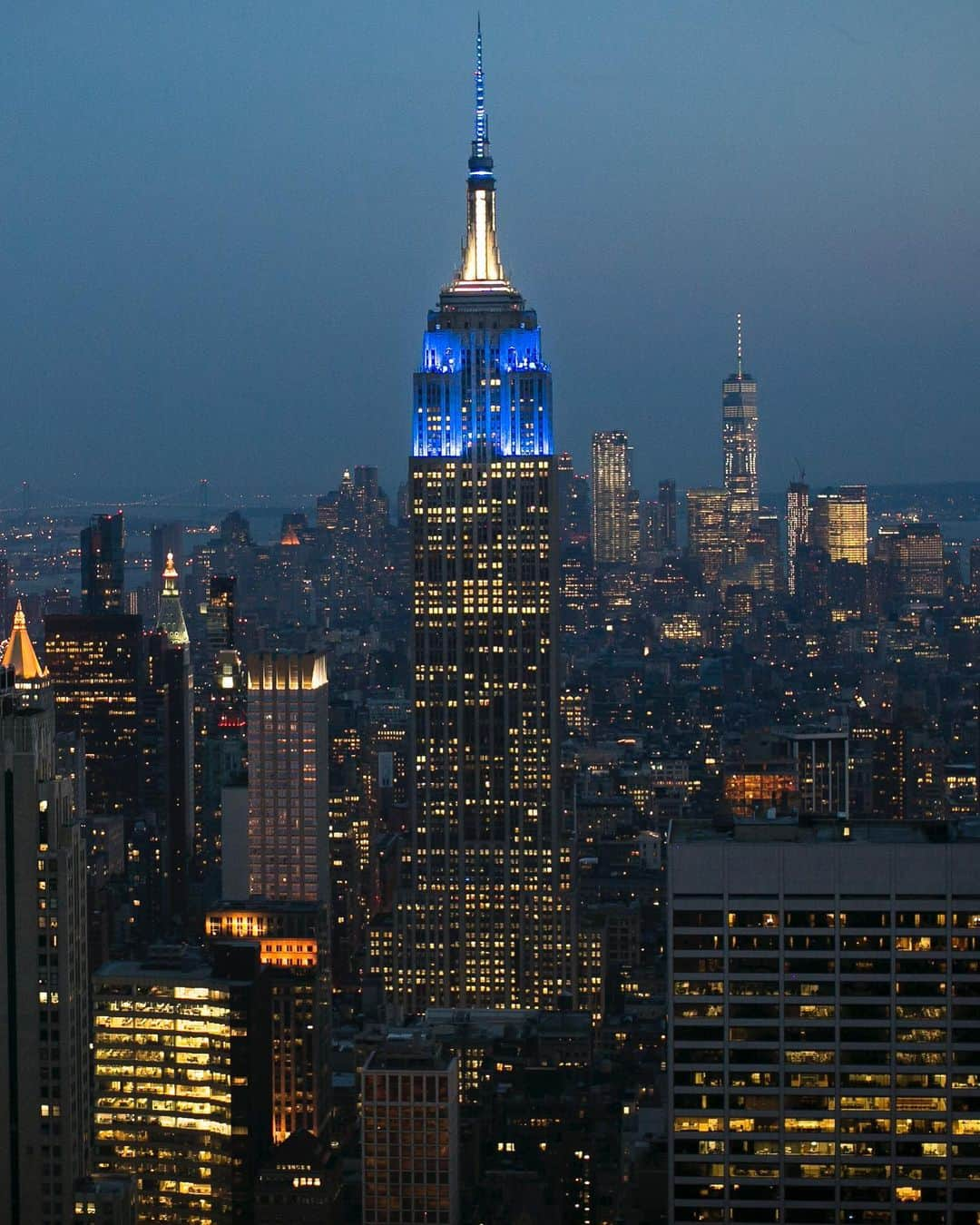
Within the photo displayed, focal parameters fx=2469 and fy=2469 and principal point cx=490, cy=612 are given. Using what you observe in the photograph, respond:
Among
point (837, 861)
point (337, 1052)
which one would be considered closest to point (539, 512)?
point (337, 1052)

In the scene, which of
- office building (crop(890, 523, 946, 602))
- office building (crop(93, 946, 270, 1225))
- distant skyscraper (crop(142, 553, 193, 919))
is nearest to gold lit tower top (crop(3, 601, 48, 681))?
office building (crop(93, 946, 270, 1225))

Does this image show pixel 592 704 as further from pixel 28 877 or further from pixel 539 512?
pixel 28 877

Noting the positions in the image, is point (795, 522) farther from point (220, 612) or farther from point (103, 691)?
point (103, 691)

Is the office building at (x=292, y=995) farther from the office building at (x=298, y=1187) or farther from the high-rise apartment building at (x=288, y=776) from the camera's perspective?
the high-rise apartment building at (x=288, y=776)

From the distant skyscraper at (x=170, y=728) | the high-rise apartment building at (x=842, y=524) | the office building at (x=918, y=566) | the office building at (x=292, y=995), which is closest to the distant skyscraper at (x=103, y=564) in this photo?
the distant skyscraper at (x=170, y=728)

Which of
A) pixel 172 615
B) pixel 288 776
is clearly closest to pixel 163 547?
pixel 288 776

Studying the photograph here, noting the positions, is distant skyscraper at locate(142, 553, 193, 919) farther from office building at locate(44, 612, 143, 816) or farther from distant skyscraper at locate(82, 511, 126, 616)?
distant skyscraper at locate(82, 511, 126, 616)
